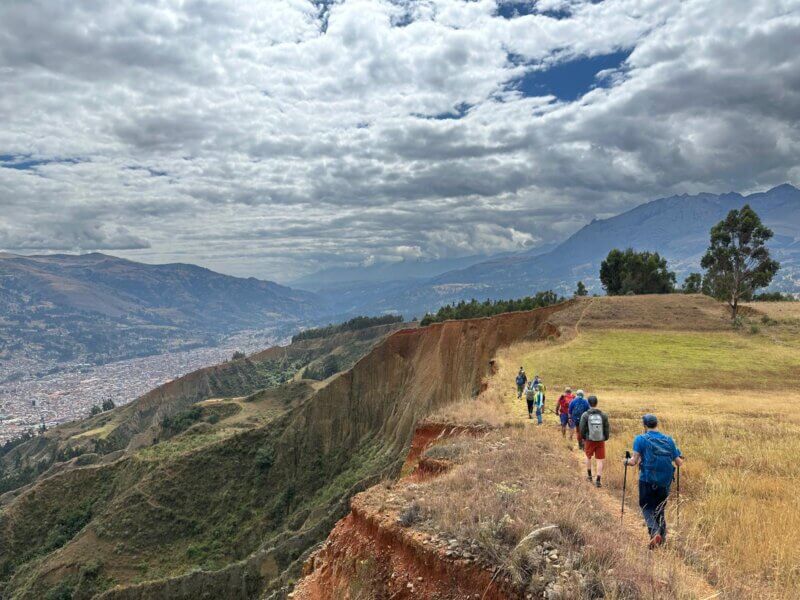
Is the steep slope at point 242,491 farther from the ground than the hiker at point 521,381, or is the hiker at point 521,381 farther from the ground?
the hiker at point 521,381

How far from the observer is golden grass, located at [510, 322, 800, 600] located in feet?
22.4

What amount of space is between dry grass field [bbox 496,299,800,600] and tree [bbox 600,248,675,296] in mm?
25287

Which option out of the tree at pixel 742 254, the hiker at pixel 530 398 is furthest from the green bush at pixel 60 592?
the tree at pixel 742 254

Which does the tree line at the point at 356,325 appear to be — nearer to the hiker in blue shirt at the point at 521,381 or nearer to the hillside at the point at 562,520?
the hiker in blue shirt at the point at 521,381

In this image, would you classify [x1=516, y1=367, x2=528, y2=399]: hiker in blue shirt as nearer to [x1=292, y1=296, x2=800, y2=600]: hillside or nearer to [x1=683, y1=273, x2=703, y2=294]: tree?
[x1=292, y1=296, x2=800, y2=600]: hillside

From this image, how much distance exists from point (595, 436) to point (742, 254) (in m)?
43.2

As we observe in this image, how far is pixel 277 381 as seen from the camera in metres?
148

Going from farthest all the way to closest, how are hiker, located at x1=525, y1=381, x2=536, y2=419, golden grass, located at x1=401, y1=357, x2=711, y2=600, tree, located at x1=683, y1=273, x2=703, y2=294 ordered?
tree, located at x1=683, y1=273, x2=703, y2=294, hiker, located at x1=525, y1=381, x2=536, y2=419, golden grass, located at x1=401, y1=357, x2=711, y2=600

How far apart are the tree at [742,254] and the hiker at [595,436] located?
38546 millimetres

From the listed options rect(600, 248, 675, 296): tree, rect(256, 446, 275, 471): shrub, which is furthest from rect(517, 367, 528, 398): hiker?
rect(600, 248, 675, 296): tree

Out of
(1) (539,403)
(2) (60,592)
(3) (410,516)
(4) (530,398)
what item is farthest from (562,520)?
(2) (60,592)

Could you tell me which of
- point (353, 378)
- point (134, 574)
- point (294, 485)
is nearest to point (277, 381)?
point (353, 378)

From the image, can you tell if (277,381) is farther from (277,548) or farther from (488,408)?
(488,408)

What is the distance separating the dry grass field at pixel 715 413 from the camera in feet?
22.5
